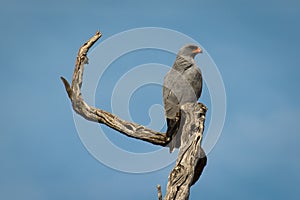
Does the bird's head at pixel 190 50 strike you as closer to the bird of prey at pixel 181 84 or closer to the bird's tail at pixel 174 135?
the bird of prey at pixel 181 84

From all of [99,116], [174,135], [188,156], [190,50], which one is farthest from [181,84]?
[188,156]

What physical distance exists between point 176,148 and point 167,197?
1.21 metres

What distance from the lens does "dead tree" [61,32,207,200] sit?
9.56 meters

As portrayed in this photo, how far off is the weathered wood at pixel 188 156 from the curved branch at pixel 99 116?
1.76ft

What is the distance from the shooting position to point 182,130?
10.2 meters

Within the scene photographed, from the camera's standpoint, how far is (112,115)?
1056 centimetres

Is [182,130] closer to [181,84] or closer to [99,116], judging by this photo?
[181,84]

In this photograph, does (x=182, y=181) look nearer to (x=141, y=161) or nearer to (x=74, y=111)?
(x=141, y=161)

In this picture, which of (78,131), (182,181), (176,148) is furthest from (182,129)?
(78,131)

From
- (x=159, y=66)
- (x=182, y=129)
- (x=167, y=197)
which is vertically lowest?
(x=167, y=197)

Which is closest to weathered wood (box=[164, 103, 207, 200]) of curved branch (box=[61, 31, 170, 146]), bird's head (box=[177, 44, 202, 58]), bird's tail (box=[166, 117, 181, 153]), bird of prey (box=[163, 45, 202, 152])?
bird's tail (box=[166, 117, 181, 153])

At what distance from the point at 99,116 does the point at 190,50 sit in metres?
2.05

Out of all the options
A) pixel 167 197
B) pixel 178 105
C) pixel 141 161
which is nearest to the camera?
pixel 167 197

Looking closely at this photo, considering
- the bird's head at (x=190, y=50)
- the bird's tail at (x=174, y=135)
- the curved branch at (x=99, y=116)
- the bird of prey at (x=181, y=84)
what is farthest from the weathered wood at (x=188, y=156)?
the bird's head at (x=190, y=50)
